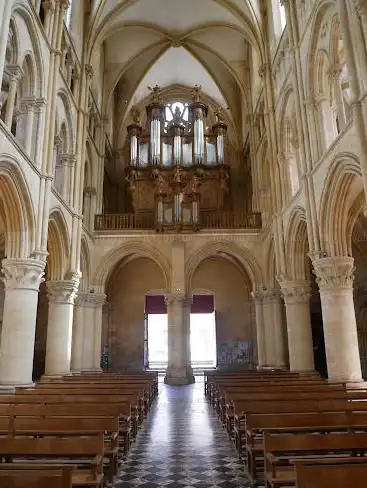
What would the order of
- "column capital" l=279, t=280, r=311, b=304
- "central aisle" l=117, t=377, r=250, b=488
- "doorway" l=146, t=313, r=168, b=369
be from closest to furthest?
"central aisle" l=117, t=377, r=250, b=488 → "column capital" l=279, t=280, r=311, b=304 → "doorway" l=146, t=313, r=168, b=369

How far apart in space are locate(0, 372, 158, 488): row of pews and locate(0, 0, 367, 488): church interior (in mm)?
29

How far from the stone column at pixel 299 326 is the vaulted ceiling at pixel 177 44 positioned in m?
12.0

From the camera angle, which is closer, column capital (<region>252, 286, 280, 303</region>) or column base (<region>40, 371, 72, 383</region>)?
column base (<region>40, 371, 72, 383</region>)

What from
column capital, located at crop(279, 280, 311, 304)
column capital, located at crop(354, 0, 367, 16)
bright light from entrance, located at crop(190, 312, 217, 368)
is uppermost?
column capital, located at crop(354, 0, 367, 16)

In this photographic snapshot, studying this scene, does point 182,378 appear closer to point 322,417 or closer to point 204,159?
point 204,159

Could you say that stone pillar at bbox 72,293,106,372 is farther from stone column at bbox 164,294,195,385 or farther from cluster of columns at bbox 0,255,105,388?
stone column at bbox 164,294,195,385

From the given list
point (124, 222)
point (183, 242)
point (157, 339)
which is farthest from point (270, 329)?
point (157, 339)

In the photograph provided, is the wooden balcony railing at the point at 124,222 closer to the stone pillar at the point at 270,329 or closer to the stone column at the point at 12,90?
the stone pillar at the point at 270,329

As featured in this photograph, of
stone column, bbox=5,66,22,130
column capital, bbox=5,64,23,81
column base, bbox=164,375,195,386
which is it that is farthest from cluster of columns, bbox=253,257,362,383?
column capital, bbox=5,64,23,81

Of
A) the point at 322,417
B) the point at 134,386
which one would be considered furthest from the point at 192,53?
the point at 322,417

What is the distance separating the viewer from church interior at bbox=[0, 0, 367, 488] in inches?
239

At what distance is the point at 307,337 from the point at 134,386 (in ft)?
26.0

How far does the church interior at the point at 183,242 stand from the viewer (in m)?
6.07

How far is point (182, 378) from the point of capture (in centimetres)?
2091
